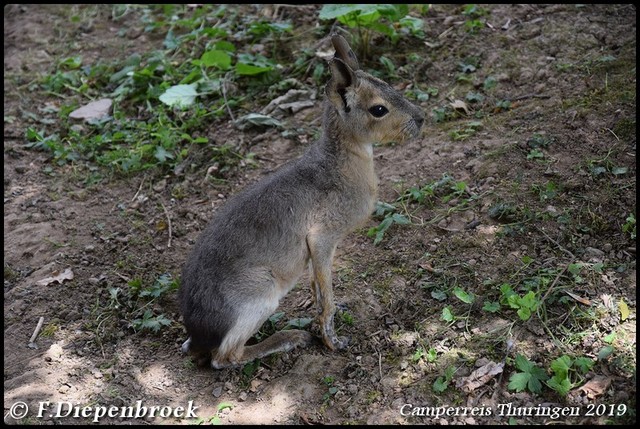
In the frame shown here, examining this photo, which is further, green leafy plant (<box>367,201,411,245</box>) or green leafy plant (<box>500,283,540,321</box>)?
green leafy plant (<box>367,201,411,245</box>)

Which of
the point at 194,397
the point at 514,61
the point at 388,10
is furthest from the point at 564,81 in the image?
the point at 194,397

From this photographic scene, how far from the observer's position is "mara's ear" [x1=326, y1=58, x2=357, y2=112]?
451 centimetres

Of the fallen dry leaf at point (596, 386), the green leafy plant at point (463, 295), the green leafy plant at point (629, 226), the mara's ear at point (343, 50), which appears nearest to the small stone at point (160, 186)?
the mara's ear at point (343, 50)

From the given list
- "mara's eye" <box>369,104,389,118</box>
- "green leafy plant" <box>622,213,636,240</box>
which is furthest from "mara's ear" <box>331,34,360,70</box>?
Answer: "green leafy plant" <box>622,213,636,240</box>

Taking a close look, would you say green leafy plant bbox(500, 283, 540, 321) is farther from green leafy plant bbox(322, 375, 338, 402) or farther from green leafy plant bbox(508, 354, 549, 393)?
green leafy plant bbox(322, 375, 338, 402)

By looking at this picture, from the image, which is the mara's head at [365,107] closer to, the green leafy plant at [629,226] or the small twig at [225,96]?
the green leafy plant at [629,226]

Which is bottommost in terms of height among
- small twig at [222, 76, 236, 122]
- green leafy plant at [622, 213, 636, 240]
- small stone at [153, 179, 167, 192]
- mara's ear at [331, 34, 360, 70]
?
small stone at [153, 179, 167, 192]

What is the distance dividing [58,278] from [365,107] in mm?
2717

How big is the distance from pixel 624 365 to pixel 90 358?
10.8ft

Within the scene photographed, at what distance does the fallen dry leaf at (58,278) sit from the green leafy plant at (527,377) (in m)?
3.39

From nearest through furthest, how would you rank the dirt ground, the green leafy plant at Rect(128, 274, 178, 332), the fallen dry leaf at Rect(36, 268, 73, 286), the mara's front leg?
the dirt ground → the mara's front leg → the green leafy plant at Rect(128, 274, 178, 332) → the fallen dry leaf at Rect(36, 268, 73, 286)

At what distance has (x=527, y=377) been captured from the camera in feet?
12.5

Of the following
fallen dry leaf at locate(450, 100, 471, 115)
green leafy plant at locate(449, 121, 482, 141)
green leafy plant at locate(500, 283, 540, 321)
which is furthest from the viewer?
fallen dry leaf at locate(450, 100, 471, 115)

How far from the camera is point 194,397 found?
422cm
